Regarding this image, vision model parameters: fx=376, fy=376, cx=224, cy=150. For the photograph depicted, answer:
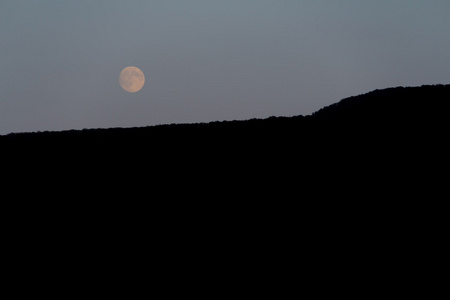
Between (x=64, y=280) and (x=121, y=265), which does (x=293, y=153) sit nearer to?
(x=121, y=265)

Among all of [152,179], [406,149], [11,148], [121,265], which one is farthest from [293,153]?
Answer: [11,148]

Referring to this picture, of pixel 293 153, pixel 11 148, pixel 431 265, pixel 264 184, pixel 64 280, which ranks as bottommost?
pixel 431 265

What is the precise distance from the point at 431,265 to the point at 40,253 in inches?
348

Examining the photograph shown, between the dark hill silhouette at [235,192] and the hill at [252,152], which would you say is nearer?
the dark hill silhouette at [235,192]

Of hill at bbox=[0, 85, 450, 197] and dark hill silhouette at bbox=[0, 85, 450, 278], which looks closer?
dark hill silhouette at bbox=[0, 85, 450, 278]

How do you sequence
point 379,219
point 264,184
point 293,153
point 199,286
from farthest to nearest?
point 293,153 → point 264,184 → point 379,219 → point 199,286

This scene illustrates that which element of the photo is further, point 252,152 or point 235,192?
point 252,152

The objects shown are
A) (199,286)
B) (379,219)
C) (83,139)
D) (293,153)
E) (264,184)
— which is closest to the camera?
(199,286)

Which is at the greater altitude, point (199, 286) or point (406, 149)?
point (406, 149)

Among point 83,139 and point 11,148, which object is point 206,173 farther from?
point 11,148

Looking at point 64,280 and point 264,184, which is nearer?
point 64,280

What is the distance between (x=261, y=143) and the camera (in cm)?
1136

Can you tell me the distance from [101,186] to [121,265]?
2576 mm

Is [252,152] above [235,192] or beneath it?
above
